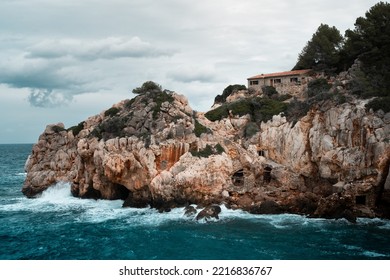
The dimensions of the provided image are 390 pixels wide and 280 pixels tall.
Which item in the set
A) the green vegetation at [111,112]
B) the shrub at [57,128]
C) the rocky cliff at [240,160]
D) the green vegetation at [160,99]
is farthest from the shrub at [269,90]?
the shrub at [57,128]

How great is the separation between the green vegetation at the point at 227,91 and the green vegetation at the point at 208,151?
973 inches

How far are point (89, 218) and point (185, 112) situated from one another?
19.0 m

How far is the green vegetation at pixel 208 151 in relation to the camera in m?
50.1

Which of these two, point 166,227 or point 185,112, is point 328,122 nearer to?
point 185,112

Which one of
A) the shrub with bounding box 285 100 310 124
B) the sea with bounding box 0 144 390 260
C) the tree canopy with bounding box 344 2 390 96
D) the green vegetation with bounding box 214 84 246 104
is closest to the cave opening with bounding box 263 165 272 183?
the sea with bounding box 0 144 390 260

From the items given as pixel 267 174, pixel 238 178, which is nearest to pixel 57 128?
pixel 238 178

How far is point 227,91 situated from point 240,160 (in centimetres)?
2828

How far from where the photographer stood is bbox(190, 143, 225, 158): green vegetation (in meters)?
50.1

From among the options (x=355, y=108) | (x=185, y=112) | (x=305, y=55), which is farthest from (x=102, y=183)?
(x=305, y=55)

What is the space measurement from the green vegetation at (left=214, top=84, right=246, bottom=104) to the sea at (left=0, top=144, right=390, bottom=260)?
108 ft

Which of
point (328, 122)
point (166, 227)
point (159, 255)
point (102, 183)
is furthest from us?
point (102, 183)

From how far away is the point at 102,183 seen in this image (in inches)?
2180

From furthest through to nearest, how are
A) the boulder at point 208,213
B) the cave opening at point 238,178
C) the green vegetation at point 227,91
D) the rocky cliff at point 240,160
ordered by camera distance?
1. the green vegetation at point 227,91
2. the cave opening at point 238,178
3. the rocky cliff at point 240,160
4. the boulder at point 208,213

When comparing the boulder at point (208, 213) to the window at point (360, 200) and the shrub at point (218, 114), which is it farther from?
the shrub at point (218, 114)
